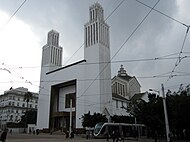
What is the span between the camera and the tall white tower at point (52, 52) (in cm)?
7406

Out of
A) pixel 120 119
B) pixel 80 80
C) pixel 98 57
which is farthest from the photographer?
pixel 80 80

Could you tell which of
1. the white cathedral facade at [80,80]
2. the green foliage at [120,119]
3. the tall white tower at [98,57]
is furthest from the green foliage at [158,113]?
the tall white tower at [98,57]

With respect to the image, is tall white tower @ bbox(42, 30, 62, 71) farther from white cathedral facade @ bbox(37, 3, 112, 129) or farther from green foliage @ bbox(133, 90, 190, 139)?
green foliage @ bbox(133, 90, 190, 139)

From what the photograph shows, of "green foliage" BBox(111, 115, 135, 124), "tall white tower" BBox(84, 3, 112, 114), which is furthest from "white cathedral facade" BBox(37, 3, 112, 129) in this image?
"green foliage" BBox(111, 115, 135, 124)

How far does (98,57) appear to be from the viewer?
5884cm

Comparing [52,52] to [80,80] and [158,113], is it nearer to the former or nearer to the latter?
[80,80]

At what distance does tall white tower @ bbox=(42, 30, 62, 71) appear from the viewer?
243 ft

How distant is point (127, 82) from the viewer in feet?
280

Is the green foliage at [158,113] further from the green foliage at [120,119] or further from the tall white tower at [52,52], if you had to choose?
the tall white tower at [52,52]

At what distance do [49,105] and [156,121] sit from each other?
126 feet

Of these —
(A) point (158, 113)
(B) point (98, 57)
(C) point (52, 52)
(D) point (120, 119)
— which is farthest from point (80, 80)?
(A) point (158, 113)

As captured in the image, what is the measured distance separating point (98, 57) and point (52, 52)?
21.4 m

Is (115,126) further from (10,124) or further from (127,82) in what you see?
(10,124)

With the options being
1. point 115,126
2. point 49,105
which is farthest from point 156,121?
point 49,105
